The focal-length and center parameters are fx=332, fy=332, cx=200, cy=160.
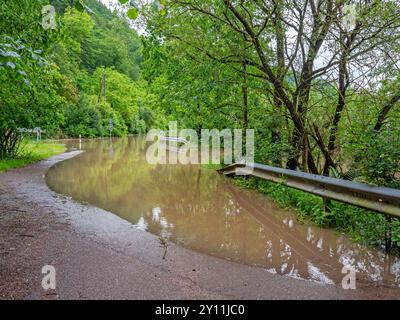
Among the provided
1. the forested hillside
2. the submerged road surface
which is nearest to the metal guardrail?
the submerged road surface

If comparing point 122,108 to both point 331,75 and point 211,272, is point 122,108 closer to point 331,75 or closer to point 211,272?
point 331,75

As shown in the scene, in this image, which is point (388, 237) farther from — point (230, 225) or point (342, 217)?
point (230, 225)

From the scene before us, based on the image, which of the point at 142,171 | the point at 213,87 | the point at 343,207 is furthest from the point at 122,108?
the point at 343,207

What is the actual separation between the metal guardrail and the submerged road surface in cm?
133

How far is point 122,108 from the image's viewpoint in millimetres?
60406

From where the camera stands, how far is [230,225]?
20.7 feet

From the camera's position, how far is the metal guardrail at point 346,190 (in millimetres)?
4593

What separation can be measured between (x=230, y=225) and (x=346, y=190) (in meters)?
2.15

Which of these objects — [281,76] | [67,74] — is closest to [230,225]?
[281,76]

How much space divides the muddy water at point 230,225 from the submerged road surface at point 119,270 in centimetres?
35

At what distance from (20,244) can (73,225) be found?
1.17m

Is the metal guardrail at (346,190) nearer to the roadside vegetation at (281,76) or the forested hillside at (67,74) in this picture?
the roadside vegetation at (281,76)
